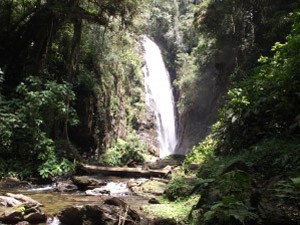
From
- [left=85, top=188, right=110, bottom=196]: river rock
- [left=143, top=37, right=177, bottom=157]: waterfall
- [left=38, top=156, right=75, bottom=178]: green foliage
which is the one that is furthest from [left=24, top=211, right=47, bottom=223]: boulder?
[left=143, top=37, right=177, bottom=157]: waterfall

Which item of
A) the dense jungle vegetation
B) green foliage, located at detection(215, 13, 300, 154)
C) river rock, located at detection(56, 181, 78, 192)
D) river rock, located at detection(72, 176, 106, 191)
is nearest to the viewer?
the dense jungle vegetation

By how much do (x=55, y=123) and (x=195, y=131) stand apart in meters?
14.4

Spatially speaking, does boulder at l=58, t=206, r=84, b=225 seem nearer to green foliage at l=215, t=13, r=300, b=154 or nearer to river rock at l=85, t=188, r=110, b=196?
river rock at l=85, t=188, r=110, b=196

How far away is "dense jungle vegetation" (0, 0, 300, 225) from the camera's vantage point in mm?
4777

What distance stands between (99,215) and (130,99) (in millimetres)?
18205

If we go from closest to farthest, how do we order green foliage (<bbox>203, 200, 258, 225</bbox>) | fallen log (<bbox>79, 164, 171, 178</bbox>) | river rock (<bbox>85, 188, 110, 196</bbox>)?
green foliage (<bbox>203, 200, 258, 225</bbox>), river rock (<bbox>85, 188, 110, 196</bbox>), fallen log (<bbox>79, 164, 171, 178</bbox>)

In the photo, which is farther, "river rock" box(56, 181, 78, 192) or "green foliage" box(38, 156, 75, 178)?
"green foliage" box(38, 156, 75, 178)

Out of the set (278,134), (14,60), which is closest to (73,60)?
(14,60)

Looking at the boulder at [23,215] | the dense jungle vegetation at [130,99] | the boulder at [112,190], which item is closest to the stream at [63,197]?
the boulder at [112,190]

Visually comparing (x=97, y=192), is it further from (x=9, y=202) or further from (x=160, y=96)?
(x=160, y=96)

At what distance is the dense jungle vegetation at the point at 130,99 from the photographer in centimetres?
478

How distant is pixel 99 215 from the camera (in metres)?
5.39

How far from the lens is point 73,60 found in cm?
1325

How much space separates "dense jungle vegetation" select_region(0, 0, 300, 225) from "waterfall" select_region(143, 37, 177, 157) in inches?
157
